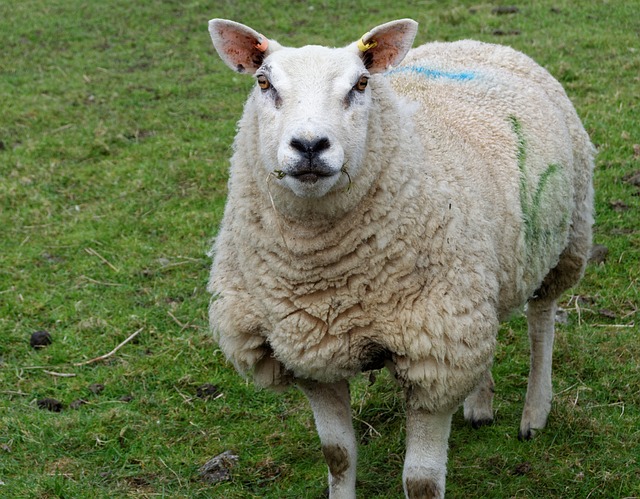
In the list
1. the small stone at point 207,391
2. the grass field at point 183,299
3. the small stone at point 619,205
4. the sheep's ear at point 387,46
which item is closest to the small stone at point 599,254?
the grass field at point 183,299

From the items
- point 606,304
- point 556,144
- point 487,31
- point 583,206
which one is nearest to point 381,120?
point 556,144

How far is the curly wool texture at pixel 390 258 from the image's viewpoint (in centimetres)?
333

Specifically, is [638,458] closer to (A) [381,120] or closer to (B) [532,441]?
(B) [532,441]

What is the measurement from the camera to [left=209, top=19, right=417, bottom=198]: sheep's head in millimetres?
3039

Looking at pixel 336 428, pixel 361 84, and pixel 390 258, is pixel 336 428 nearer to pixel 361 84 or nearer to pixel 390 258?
pixel 390 258

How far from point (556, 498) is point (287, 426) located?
4.58 ft

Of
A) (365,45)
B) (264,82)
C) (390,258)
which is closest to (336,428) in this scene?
(390,258)

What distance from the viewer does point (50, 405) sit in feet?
16.3

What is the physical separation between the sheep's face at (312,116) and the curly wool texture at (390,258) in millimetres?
118

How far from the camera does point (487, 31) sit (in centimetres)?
946

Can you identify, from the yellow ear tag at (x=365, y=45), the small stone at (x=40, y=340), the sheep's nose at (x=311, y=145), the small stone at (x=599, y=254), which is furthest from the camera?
the small stone at (x=599, y=254)

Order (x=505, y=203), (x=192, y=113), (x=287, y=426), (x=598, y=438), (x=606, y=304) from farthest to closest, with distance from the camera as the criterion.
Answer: (x=192, y=113)
(x=606, y=304)
(x=287, y=426)
(x=598, y=438)
(x=505, y=203)

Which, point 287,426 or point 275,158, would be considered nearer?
point 275,158

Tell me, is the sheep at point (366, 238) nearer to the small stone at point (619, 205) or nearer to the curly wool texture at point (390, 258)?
the curly wool texture at point (390, 258)
